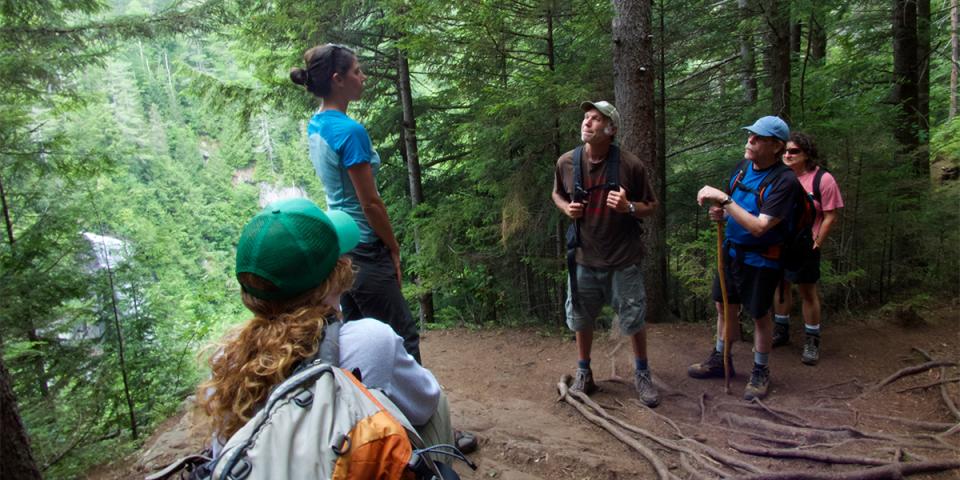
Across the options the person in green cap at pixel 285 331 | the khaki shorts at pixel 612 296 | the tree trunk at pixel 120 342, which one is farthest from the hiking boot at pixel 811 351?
the tree trunk at pixel 120 342

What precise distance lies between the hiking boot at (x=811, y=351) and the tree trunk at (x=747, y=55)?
439cm

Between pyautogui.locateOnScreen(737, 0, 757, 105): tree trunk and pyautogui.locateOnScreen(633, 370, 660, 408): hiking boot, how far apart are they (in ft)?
17.4

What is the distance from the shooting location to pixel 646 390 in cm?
427

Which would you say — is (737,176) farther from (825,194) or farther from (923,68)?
(923,68)

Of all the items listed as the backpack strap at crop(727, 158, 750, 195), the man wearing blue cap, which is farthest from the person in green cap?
the backpack strap at crop(727, 158, 750, 195)

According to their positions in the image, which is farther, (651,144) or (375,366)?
(651,144)

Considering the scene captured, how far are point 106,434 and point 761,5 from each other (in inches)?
410

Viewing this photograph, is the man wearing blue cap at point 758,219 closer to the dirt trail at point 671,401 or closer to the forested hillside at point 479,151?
the dirt trail at point 671,401

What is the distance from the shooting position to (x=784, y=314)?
534 cm

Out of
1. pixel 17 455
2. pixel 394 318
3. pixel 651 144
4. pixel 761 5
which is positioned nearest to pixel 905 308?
pixel 651 144

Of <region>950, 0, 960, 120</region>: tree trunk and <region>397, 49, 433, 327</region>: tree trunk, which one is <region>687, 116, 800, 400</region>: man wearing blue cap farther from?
<region>950, 0, 960, 120</region>: tree trunk

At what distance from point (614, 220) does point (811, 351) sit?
2.67 meters

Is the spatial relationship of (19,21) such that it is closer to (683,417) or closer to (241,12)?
(241,12)

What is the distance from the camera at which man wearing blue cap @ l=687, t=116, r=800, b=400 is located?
387 centimetres
